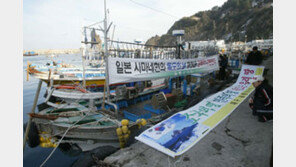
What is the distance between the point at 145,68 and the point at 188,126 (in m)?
2.97

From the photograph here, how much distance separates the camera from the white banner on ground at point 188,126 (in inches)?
121

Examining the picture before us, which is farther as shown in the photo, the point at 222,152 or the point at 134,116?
the point at 134,116

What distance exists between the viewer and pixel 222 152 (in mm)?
3314

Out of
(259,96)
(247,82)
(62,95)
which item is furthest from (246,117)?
(62,95)

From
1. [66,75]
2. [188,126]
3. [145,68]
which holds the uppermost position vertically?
[145,68]

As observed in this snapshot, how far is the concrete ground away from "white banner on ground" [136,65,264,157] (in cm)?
41

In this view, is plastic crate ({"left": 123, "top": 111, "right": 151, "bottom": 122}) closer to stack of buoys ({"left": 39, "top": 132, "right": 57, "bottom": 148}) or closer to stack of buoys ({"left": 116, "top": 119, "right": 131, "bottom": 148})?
stack of buoys ({"left": 116, "top": 119, "right": 131, "bottom": 148})

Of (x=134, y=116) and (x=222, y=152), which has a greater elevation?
(x=222, y=152)

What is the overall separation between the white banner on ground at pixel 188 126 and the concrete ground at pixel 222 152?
0.41 meters

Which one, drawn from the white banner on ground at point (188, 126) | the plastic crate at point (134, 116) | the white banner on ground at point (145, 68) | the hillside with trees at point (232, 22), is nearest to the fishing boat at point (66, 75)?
the plastic crate at point (134, 116)

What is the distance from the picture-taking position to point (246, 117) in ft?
16.0

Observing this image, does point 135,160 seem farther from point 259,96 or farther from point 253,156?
point 259,96

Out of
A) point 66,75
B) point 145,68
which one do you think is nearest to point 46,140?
point 145,68

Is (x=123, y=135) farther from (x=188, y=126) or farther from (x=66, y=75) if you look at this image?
(x=66, y=75)
